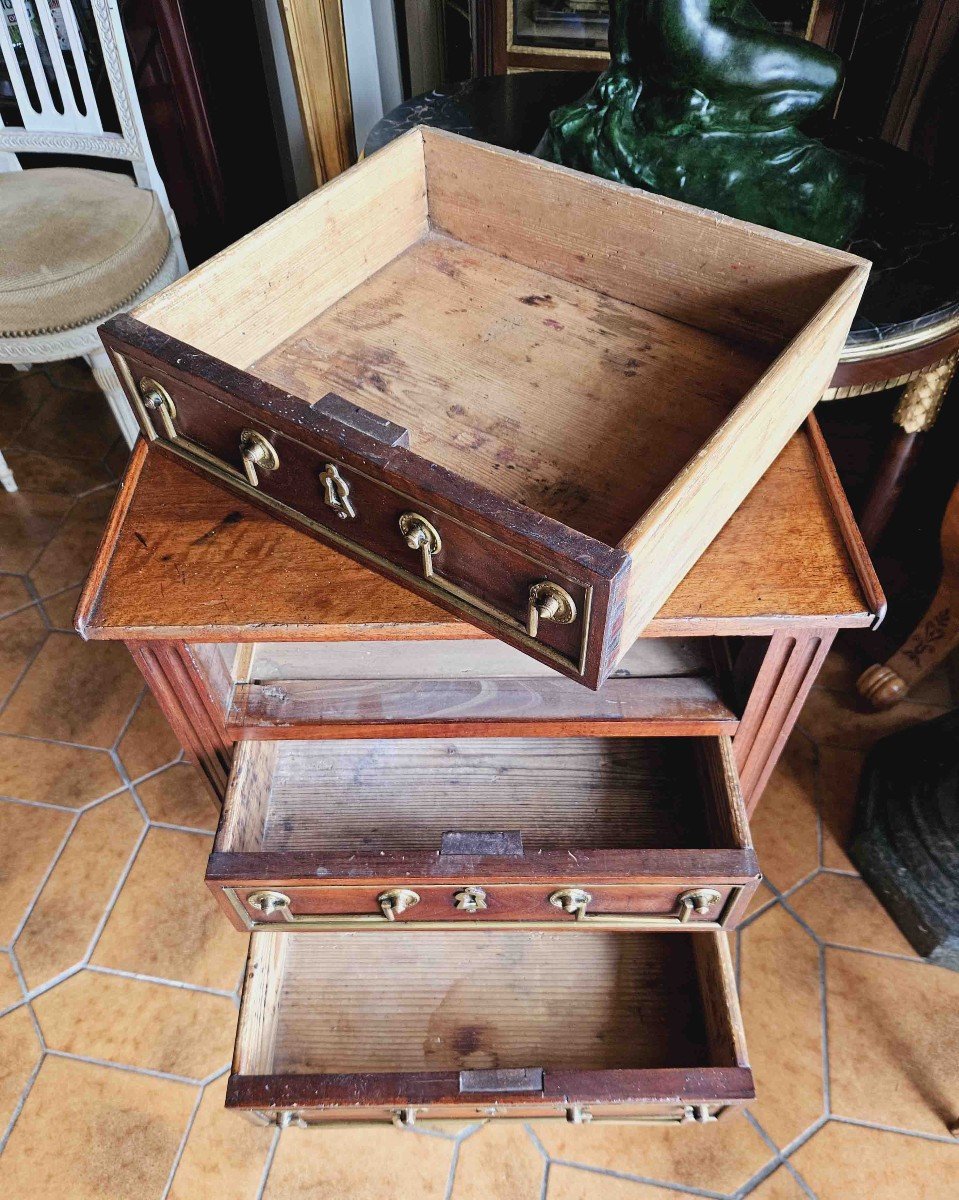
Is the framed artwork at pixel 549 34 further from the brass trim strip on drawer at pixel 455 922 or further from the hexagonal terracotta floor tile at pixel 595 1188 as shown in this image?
the hexagonal terracotta floor tile at pixel 595 1188

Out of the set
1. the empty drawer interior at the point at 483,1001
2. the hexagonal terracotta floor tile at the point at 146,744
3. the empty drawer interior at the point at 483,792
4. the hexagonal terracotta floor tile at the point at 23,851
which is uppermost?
the empty drawer interior at the point at 483,792

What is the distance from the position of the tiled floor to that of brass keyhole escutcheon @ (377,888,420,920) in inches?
14.8

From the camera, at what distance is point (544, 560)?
0.62 m

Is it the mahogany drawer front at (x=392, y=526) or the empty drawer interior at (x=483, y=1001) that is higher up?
the mahogany drawer front at (x=392, y=526)

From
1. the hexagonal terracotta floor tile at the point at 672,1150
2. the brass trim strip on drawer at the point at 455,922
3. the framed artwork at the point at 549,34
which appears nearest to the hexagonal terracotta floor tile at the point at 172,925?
the brass trim strip on drawer at the point at 455,922

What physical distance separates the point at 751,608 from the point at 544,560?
0.78 feet

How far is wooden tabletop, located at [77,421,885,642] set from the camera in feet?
2.51

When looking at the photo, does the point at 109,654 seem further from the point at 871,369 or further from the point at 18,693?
the point at 871,369

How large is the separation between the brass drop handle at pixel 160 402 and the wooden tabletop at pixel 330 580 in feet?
0.24

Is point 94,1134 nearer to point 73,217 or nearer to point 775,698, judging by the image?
point 775,698

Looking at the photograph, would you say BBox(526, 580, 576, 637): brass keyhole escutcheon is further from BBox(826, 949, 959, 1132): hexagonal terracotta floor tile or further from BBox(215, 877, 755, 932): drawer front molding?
BBox(826, 949, 959, 1132): hexagonal terracotta floor tile

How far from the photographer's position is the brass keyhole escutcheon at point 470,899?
849 millimetres

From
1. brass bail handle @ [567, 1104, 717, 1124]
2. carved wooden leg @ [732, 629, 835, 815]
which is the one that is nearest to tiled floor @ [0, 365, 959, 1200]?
brass bail handle @ [567, 1104, 717, 1124]

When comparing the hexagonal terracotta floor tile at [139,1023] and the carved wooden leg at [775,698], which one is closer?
the carved wooden leg at [775,698]
